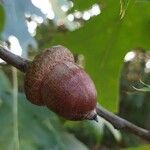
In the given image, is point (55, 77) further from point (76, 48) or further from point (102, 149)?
point (102, 149)

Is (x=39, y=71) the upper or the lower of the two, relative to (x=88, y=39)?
upper

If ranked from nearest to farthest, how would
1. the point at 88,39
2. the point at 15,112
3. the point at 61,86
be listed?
the point at 61,86 → the point at 88,39 → the point at 15,112

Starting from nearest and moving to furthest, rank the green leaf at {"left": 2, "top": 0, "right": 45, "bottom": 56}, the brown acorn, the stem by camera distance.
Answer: the brown acorn
the green leaf at {"left": 2, "top": 0, "right": 45, "bottom": 56}
the stem

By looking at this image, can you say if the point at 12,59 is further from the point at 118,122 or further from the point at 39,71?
the point at 118,122

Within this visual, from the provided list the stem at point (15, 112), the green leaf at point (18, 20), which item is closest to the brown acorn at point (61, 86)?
the green leaf at point (18, 20)

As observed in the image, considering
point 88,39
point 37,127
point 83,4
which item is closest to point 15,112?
point 37,127

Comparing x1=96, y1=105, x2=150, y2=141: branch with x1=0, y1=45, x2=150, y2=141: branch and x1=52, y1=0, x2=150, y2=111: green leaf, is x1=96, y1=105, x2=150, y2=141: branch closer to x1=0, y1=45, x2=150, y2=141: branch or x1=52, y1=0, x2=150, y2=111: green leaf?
x1=0, y1=45, x2=150, y2=141: branch

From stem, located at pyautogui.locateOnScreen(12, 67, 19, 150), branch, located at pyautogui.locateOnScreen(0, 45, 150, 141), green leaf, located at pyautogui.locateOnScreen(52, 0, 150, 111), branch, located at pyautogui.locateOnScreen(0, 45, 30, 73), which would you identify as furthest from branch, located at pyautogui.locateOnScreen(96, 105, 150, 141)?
stem, located at pyautogui.locateOnScreen(12, 67, 19, 150)

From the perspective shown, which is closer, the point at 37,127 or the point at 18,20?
the point at 18,20
